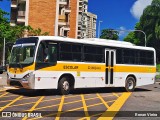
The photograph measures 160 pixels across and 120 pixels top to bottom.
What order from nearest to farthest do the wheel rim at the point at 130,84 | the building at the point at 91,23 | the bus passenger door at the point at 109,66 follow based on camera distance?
the bus passenger door at the point at 109,66 < the wheel rim at the point at 130,84 < the building at the point at 91,23

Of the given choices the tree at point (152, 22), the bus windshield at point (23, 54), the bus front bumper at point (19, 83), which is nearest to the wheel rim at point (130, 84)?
the bus windshield at point (23, 54)

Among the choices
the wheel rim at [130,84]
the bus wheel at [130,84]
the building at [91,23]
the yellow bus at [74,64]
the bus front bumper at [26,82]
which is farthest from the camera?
the building at [91,23]

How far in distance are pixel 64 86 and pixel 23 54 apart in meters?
2.60

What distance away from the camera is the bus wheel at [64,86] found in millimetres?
18017

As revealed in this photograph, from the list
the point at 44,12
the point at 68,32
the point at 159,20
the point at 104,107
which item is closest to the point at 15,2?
the point at 44,12

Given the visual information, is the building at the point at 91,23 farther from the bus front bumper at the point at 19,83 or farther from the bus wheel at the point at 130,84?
the bus front bumper at the point at 19,83

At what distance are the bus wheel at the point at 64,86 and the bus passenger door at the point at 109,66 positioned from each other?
9.65 ft

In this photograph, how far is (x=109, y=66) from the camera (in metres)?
20.6

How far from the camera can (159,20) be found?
257 feet

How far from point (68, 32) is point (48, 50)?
49.0 metres

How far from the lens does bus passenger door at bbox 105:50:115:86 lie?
20.5 m

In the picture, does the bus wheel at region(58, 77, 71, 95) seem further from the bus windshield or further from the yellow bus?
the bus windshield

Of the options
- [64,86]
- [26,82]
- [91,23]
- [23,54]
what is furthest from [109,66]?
[91,23]

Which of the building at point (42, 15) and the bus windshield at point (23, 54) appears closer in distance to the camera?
the bus windshield at point (23, 54)
